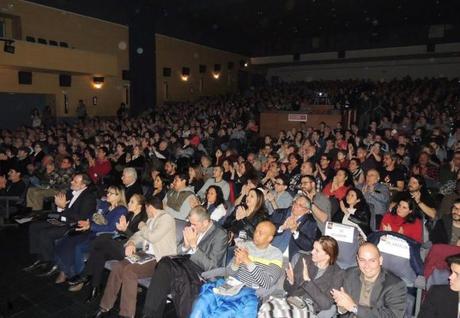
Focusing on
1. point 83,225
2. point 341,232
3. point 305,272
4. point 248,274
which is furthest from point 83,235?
point 341,232

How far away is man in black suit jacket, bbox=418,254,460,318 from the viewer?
8.80ft

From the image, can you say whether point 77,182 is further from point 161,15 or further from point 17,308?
point 161,15

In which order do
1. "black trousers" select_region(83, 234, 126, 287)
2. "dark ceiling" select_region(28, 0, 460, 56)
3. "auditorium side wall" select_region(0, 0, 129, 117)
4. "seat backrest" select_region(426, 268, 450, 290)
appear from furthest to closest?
"dark ceiling" select_region(28, 0, 460, 56) → "auditorium side wall" select_region(0, 0, 129, 117) → "black trousers" select_region(83, 234, 126, 287) → "seat backrest" select_region(426, 268, 450, 290)

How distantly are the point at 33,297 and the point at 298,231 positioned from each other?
9.81 feet

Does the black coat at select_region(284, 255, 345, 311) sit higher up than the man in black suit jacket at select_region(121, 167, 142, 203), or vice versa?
the man in black suit jacket at select_region(121, 167, 142, 203)

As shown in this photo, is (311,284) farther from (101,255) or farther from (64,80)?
(64,80)

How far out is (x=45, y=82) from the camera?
1489 cm

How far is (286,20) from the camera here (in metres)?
Result: 20.2

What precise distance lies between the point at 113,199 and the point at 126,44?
582 inches

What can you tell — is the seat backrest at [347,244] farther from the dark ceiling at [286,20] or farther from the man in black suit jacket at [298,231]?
the dark ceiling at [286,20]

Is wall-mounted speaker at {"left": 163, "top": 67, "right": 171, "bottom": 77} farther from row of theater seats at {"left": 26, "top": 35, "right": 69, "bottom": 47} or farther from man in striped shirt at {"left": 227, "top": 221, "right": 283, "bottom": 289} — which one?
man in striped shirt at {"left": 227, "top": 221, "right": 283, "bottom": 289}

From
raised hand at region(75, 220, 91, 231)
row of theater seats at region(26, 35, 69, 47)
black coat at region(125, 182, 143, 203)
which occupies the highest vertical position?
row of theater seats at region(26, 35, 69, 47)

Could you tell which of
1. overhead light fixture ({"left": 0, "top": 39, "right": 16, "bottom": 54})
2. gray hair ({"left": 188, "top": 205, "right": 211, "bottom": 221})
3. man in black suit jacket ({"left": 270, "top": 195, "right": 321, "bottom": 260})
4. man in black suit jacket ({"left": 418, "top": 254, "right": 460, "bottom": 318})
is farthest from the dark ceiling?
man in black suit jacket ({"left": 418, "top": 254, "right": 460, "bottom": 318})

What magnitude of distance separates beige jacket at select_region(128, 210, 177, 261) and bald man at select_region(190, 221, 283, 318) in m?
0.59
